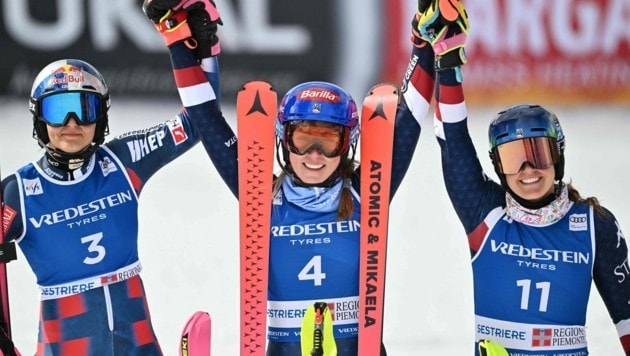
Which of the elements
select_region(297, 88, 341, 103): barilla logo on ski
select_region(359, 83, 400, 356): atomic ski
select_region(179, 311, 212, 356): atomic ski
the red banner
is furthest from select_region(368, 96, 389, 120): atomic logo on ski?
the red banner

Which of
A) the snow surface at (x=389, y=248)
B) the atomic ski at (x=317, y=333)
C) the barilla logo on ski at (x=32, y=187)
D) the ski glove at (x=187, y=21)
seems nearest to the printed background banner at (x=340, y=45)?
the snow surface at (x=389, y=248)

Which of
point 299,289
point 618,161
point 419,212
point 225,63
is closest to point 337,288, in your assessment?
point 299,289

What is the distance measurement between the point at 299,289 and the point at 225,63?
667 centimetres

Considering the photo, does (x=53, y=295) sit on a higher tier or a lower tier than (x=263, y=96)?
lower

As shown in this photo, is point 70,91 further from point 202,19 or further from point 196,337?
point 196,337

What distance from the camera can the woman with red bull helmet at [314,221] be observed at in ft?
13.9

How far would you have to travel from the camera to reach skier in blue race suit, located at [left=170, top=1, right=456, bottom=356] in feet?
13.9

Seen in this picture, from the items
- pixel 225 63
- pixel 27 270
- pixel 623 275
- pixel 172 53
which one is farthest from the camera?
pixel 225 63

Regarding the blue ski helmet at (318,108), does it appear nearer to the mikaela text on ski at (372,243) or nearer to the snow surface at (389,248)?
the mikaela text on ski at (372,243)

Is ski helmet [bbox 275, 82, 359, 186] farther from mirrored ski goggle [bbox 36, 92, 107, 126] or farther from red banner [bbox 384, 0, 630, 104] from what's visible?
red banner [bbox 384, 0, 630, 104]

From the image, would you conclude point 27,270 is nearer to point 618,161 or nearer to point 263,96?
point 263,96

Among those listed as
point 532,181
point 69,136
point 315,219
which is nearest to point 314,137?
point 315,219

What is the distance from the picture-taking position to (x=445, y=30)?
4.19 m

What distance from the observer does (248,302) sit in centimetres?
426
